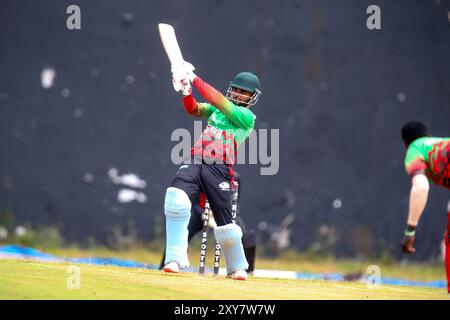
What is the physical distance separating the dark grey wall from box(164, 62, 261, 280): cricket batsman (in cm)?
442

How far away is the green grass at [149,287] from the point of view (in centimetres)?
612

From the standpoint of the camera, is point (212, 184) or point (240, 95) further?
point (240, 95)

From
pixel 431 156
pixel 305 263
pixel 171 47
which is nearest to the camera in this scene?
pixel 431 156

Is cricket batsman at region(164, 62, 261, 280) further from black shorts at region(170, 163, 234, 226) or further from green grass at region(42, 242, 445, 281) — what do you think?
green grass at region(42, 242, 445, 281)

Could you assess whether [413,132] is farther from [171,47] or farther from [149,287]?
[149,287]

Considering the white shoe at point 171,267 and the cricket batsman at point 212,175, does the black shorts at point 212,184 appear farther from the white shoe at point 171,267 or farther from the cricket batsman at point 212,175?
the white shoe at point 171,267

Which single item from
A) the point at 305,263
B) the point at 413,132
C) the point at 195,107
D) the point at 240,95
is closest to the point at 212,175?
the point at 195,107

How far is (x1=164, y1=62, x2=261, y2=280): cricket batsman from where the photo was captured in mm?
7691

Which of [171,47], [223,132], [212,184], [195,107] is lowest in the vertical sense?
[212,184]

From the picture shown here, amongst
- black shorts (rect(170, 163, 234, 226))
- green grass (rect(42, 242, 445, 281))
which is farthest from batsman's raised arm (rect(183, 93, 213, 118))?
green grass (rect(42, 242, 445, 281))

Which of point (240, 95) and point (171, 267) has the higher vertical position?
point (240, 95)

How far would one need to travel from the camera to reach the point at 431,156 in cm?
691

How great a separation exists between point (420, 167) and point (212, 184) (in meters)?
1.86

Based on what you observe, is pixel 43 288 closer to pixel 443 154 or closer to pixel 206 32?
pixel 443 154
